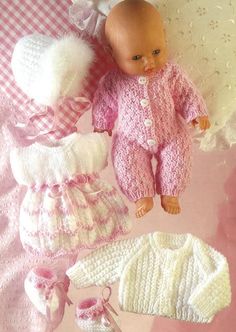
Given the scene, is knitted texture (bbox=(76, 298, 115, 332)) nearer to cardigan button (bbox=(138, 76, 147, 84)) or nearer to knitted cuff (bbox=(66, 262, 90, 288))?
knitted cuff (bbox=(66, 262, 90, 288))

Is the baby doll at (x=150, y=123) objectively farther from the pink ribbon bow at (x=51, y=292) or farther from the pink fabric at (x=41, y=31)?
the pink ribbon bow at (x=51, y=292)

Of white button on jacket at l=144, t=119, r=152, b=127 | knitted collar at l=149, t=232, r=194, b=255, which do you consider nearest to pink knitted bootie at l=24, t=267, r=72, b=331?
knitted collar at l=149, t=232, r=194, b=255

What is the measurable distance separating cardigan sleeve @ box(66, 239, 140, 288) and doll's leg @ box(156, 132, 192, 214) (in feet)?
0.29

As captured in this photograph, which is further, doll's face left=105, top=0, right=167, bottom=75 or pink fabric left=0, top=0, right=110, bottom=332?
pink fabric left=0, top=0, right=110, bottom=332

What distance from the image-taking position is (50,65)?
2.59ft

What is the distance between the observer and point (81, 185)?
0.81m

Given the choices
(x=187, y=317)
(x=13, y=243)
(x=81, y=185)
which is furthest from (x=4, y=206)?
(x=187, y=317)

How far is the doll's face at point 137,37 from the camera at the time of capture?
29.2 inches

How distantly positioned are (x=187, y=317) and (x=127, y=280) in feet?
0.32

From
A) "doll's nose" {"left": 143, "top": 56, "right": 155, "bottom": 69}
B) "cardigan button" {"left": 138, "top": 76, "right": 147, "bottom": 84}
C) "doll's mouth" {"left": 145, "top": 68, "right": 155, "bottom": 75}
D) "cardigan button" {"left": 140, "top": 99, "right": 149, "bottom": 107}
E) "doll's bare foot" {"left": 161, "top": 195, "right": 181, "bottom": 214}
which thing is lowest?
"doll's bare foot" {"left": 161, "top": 195, "right": 181, "bottom": 214}

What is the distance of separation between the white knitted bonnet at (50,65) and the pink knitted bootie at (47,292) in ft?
0.78

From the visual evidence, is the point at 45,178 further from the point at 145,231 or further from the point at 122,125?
the point at 145,231

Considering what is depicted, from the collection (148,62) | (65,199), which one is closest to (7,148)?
(65,199)

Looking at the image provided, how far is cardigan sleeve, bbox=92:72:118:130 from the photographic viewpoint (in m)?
0.83
